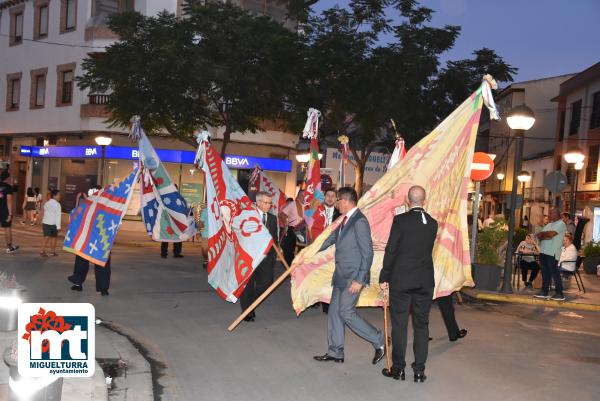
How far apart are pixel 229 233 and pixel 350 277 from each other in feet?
9.17

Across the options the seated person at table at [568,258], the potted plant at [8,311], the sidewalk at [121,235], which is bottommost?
the sidewalk at [121,235]

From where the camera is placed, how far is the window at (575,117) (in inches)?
1432

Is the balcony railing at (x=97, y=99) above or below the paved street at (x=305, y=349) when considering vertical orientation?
above

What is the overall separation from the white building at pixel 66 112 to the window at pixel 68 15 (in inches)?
1.8

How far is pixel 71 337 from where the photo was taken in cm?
437

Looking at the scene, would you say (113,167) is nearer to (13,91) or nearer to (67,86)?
(67,86)

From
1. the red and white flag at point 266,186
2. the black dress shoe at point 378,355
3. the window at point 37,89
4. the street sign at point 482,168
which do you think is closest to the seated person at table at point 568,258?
the street sign at point 482,168

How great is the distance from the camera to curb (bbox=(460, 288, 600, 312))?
1406cm

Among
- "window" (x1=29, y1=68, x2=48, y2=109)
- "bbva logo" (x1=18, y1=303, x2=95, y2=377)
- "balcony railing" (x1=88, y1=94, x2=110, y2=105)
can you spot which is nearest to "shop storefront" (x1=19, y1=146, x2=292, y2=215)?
"balcony railing" (x1=88, y1=94, x2=110, y2=105)

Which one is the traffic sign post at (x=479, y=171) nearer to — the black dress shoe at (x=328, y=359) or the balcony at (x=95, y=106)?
the black dress shoe at (x=328, y=359)

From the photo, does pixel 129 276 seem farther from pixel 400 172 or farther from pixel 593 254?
pixel 593 254

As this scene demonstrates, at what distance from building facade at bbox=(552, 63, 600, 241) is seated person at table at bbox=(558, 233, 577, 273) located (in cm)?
1631

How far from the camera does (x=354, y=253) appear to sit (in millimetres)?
7434

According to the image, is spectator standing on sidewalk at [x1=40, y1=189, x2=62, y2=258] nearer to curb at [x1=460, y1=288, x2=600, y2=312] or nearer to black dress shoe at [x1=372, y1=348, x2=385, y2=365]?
curb at [x1=460, y1=288, x2=600, y2=312]
